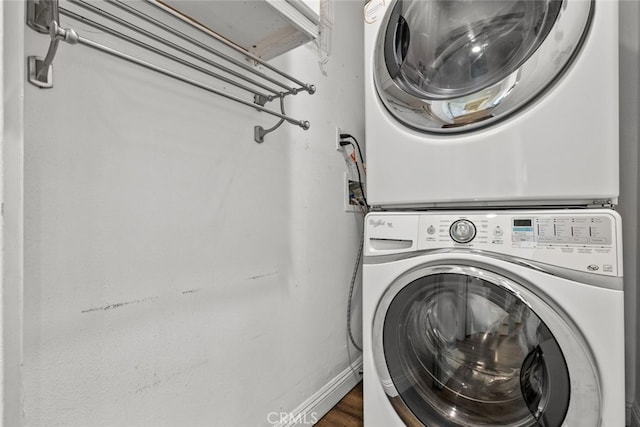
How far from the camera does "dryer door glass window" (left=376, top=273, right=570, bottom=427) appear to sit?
0.72 metres

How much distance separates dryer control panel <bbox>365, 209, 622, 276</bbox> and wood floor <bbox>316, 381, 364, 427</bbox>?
83 centimetres

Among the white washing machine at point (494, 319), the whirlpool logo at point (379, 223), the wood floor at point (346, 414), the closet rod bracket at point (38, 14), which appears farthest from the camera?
the wood floor at point (346, 414)

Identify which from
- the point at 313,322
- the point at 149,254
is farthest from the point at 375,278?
the point at 149,254

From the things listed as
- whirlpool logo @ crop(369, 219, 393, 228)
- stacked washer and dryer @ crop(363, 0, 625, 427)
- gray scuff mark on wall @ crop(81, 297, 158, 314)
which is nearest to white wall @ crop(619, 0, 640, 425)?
stacked washer and dryer @ crop(363, 0, 625, 427)

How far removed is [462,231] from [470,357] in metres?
0.40

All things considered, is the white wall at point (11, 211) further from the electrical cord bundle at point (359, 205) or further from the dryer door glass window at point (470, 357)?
the electrical cord bundle at point (359, 205)

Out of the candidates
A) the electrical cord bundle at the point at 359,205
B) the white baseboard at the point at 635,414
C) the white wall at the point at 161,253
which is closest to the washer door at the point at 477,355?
the white wall at the point at 161,253

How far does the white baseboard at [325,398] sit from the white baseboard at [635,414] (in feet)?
3.59

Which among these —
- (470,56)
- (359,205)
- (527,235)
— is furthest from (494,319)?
(359,205)

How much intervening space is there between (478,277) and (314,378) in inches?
33.3

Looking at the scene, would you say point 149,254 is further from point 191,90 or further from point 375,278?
point 375,278

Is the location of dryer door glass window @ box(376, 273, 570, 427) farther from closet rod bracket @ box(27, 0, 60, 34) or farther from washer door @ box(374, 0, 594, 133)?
closet rod bracket @ box(27, 0, 60, 34)

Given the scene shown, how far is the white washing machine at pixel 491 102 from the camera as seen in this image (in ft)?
2.28

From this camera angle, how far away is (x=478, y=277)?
0.77m
